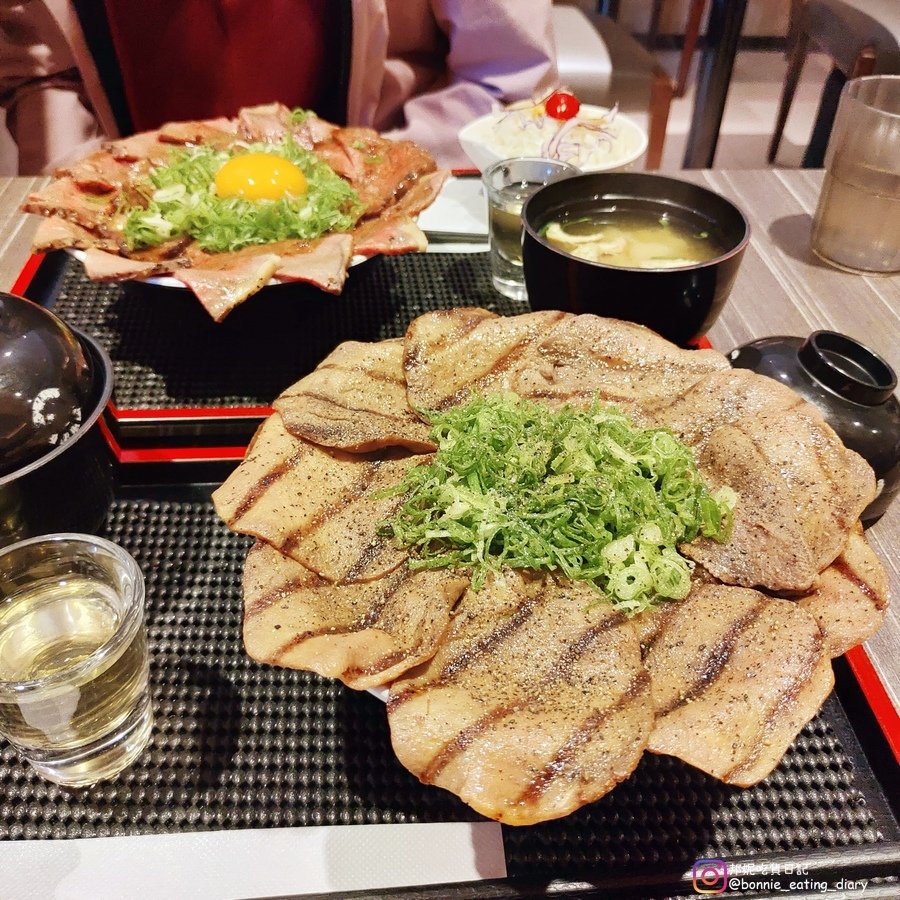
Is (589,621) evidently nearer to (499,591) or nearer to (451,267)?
(499,591)

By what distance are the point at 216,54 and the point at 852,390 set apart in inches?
133

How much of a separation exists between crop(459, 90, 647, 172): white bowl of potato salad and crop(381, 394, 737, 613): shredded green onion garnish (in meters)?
1.79

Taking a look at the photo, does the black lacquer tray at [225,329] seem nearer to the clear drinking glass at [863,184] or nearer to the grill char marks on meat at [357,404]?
the grill char marks on meat at [357,404]

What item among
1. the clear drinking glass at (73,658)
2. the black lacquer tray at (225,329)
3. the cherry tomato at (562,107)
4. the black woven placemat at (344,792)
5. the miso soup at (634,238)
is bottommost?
the black woven placemat at (344,792)

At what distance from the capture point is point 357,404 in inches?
66.2

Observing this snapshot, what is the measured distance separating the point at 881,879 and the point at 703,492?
2.39 feet

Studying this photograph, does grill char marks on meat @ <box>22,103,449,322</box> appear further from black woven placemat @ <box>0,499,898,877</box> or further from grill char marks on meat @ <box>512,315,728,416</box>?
black woven placemat @ <box>0,499,898,877</box>

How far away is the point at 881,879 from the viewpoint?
126 centimetres

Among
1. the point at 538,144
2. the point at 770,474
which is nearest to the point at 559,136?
the point at 538,144

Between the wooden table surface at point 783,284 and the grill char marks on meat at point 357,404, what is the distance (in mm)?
1261

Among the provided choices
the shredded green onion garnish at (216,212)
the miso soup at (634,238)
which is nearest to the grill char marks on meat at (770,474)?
the miso soup at (634,238)

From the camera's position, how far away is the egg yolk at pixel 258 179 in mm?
2666

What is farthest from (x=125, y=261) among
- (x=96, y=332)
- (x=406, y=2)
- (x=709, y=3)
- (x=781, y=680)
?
(x=709, y=3)

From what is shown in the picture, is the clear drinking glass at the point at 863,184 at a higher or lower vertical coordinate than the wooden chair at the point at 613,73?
higher
